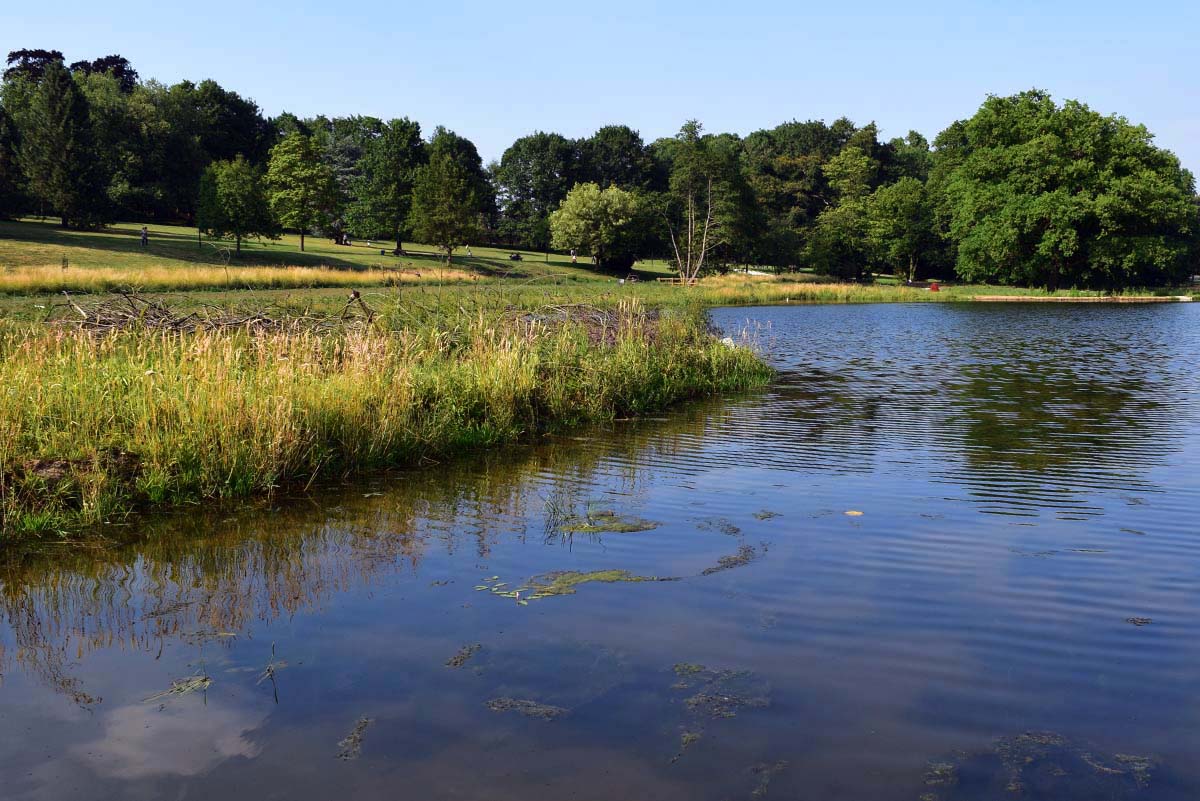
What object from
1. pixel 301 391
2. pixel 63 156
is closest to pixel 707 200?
pixel 63 156

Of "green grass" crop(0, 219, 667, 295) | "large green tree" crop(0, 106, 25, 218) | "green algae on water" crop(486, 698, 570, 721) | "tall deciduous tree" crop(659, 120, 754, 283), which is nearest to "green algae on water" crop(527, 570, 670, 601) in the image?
"green algae on water" crop(486, 698, 570, 721)

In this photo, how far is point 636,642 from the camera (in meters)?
6.22

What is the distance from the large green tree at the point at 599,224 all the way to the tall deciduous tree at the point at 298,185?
21279mm

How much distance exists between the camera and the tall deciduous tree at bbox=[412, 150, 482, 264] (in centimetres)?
7106

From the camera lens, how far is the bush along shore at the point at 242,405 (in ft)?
29.9

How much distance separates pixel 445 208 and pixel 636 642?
67.9 meters

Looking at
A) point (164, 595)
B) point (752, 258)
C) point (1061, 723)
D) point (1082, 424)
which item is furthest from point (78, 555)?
point (752, 258)

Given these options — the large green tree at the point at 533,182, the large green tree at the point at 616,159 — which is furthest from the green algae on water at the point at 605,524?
the large green tree at the point at 616,159

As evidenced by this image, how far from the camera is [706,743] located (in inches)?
191

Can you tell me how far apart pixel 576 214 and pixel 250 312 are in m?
66.1

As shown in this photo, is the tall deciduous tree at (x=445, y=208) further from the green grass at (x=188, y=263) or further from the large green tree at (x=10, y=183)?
the large green tree at (x=10, y=183)

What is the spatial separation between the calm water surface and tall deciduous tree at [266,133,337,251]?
193 ft

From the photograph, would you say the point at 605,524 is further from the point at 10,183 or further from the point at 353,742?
the point at 10,183

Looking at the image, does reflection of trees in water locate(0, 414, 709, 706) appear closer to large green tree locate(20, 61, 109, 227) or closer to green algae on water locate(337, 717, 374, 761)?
green algae on water locate(337, 717, 374, 761)
